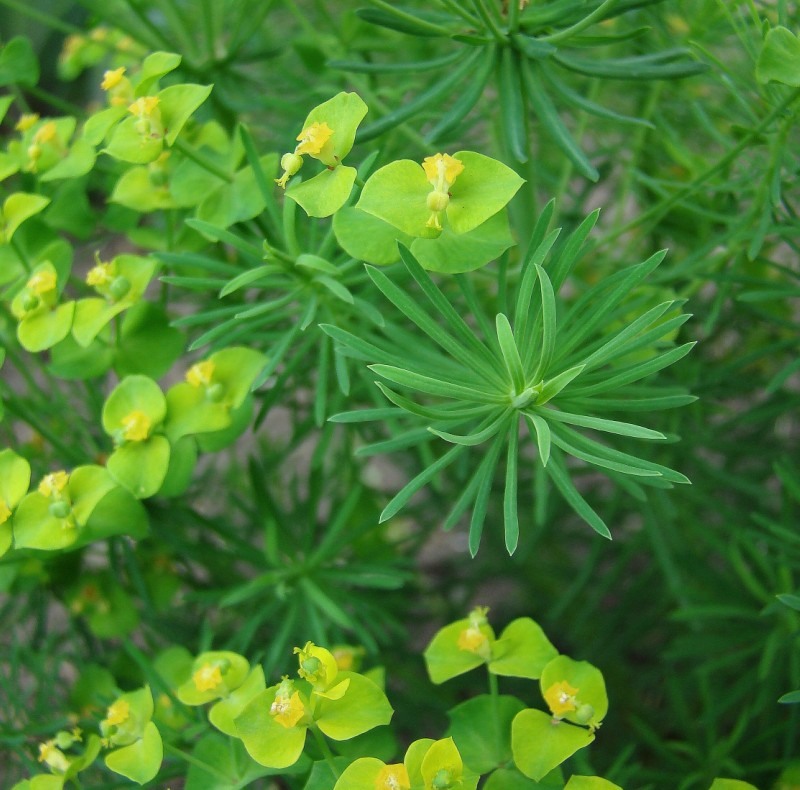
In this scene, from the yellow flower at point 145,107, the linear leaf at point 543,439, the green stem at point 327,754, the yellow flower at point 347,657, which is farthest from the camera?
the yellow flower at point 347,657

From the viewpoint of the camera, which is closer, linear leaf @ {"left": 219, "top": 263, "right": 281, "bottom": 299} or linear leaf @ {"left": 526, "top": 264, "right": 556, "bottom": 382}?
linear leaf @ {"left": 526, "top": 264, "right": 556, "bottom": 382}

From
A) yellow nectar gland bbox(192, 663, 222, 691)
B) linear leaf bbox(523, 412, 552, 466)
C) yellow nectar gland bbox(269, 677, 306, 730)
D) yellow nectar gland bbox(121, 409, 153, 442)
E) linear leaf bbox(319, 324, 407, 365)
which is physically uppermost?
linear leaf bbox(319, 324, 407, 365)

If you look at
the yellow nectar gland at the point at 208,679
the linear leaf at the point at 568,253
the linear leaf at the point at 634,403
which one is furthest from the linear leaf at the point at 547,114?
the yellow nectar gland at the point at 208,679

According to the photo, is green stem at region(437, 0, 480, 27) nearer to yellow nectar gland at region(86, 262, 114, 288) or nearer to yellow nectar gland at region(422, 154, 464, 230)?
yellow nectar gland at region(422, 154, 464, 230)

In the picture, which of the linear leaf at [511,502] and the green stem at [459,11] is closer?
the linear leaf at [511,502]

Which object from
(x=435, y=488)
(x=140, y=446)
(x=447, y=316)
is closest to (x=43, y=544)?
(x=140, y=446)

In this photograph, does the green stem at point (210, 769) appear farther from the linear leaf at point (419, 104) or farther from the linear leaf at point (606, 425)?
the linear leaf at point (419, 104)

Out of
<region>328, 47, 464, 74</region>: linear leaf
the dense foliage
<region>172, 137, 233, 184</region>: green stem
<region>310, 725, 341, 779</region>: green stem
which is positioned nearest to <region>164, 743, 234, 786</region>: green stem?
the dense foliage
